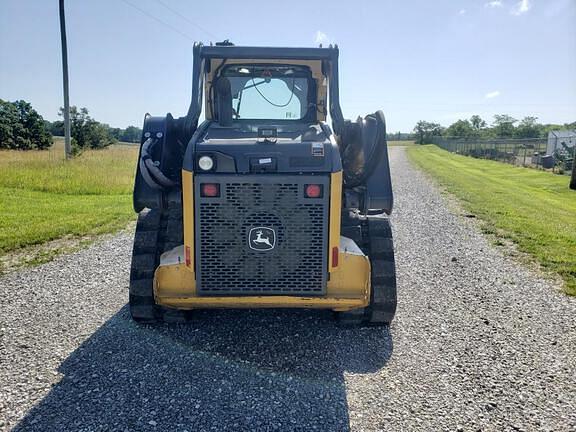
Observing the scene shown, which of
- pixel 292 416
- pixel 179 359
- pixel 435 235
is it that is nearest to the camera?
pixel 292 416

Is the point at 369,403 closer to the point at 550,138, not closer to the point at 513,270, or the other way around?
the point at 513,270

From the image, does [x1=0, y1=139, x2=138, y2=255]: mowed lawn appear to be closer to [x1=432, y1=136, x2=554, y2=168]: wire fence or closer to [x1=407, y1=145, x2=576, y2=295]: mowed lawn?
[x1=407, y1=145, x2=576, y2=295]: mowed lawn

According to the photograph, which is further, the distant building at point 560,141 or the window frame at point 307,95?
the distant building at point 560,141

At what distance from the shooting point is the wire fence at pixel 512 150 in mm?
31284

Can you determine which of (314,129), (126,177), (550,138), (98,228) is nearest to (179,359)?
(314,129)

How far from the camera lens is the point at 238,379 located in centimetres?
366

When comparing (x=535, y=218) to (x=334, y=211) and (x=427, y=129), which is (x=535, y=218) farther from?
(x=427, y=129)

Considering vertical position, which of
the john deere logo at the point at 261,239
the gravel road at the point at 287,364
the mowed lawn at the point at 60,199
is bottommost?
the gravel road at the point at 287,364

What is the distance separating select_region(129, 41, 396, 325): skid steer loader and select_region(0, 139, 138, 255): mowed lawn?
3.88 metres

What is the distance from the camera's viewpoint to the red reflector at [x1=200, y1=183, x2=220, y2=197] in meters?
3.84

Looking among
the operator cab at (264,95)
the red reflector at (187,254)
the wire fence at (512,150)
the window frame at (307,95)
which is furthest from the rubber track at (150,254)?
the wire fence at (512,150)

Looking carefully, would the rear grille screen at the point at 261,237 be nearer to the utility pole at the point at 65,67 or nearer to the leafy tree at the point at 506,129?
the utility pole at the point at 65,67

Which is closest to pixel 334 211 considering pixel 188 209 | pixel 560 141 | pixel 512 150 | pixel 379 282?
pixel 379 282

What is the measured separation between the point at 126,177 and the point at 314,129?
42.6ft
